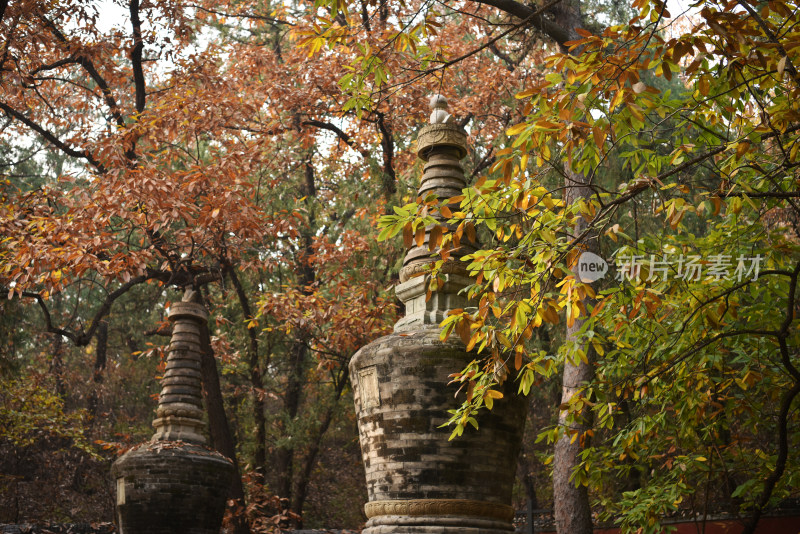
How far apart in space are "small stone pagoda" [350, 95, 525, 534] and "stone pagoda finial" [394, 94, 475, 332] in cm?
1

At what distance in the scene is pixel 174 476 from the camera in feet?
27.9

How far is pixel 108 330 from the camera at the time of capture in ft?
66.7

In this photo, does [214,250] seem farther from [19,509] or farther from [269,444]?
[19,509]

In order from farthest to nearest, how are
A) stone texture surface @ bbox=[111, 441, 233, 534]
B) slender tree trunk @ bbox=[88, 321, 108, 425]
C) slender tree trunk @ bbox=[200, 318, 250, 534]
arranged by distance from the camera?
slender tree trunk @ bbox=[88, 321, 108, 425] < slender tree trunk @ bbox=[200, 318, 250, 534] < stone texture surface @ bbox=[111, 441, 233, 534]

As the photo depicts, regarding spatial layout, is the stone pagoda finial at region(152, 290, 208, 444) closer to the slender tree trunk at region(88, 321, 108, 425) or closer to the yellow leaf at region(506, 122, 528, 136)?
the yellow leaf at region(506, 122, 528, 136)

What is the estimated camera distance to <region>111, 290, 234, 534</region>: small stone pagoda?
27.4 ft

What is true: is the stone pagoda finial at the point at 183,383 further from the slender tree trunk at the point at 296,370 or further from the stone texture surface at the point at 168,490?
the slender tree trunk at the point at 296,370

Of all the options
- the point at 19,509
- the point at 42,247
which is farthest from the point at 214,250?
the point at 19,509

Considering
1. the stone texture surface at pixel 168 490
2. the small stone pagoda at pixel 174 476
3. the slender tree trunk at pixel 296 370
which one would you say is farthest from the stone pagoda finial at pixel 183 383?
the slender tree trunk at pixel 296 370

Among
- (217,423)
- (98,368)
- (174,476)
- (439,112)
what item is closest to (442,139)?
(439,112)

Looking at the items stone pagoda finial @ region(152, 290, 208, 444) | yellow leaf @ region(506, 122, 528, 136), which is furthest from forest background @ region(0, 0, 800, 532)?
stone pagoda finial @ region(152, 290, 208, 444)

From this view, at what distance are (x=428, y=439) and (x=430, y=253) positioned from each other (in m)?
1.40

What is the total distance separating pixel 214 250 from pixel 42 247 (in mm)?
2425

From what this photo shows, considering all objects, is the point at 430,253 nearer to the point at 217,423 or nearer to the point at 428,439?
the point at 428,439
